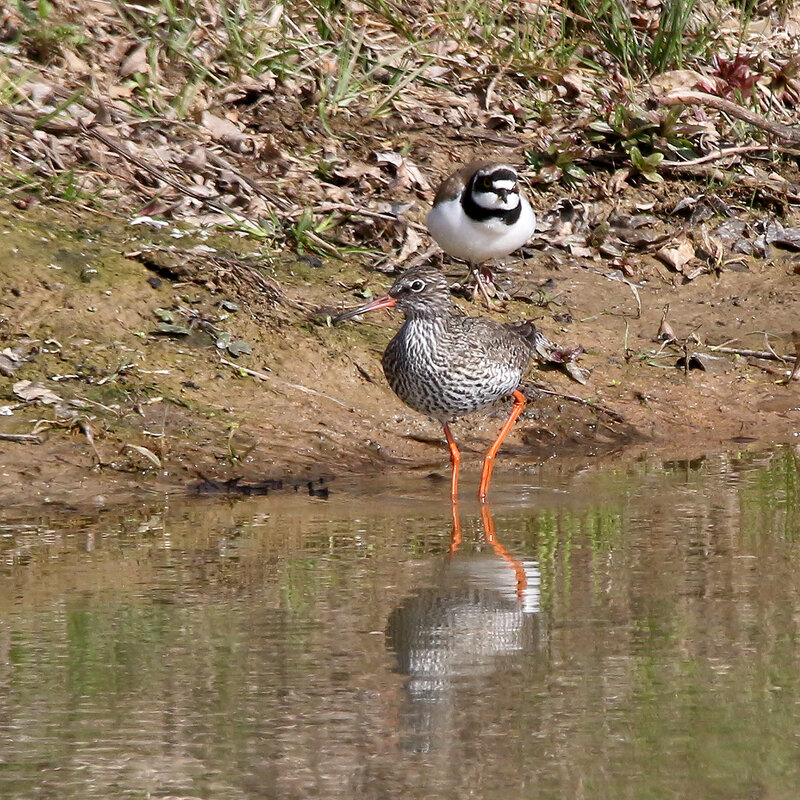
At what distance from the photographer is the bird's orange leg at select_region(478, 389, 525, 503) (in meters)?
7.49

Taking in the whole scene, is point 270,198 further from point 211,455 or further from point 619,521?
point 619,521

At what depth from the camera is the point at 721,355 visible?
9.73 meters

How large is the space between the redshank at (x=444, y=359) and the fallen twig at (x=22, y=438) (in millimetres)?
1655

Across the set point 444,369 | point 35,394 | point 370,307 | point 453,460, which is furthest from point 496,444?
point 35,394

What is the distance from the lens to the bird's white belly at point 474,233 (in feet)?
32.3

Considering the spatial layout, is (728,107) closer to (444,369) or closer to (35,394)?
(444,369)

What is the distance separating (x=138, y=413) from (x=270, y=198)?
2801 millimetres

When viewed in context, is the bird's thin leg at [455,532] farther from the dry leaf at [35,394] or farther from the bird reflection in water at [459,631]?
the dry leaf at [35,394]

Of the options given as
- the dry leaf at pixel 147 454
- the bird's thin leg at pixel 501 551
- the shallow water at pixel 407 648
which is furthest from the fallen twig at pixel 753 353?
the dry leaf at pixel 147 454

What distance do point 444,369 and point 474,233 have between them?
2.48 m

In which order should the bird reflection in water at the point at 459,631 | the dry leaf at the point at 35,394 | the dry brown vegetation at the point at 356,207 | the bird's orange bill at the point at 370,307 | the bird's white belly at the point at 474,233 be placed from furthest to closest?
the bird's white belly at the point at 474,233, the dry brown vegetation at the point at 356,207, the dry leaf at the point at 35,394, the bird's orange bill at the point at 370,307, the bird reflection in water at the point at 459,631

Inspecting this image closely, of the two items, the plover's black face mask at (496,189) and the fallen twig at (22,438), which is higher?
the plover's black face mask at (496,189)

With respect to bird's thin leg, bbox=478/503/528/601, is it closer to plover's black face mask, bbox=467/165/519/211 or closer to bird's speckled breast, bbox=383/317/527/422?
bird's speckled breast, bbox=383/317/527/422

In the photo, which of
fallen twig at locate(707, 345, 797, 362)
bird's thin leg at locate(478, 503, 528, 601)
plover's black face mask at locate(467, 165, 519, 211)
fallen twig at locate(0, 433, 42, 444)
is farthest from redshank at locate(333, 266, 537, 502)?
fallen twig at locate(707, 345, 797, 362)
